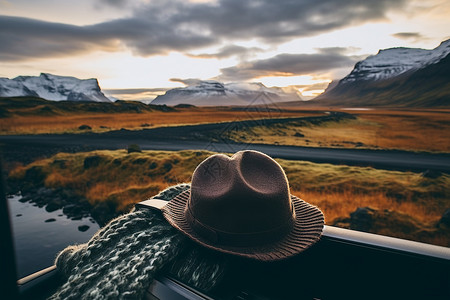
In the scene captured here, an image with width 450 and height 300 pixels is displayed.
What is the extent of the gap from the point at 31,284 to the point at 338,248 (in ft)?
6.91

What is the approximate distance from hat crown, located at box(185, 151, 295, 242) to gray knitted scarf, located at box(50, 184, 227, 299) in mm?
184

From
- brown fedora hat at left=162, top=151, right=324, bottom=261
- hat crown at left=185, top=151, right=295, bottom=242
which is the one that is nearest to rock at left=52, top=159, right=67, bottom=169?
brown fedora hat at left=162, top=151, right=324, bottom=261

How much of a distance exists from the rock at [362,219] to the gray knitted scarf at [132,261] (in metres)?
5.33

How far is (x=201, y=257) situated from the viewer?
1.66 metres

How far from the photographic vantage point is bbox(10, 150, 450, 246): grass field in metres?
6.53

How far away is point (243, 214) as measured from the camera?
1609 mm

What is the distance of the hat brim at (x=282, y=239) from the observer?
5.13ft

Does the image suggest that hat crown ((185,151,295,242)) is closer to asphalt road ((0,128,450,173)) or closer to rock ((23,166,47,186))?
rock ((23,166,47,186))

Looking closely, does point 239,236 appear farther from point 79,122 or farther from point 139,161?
point 79,122

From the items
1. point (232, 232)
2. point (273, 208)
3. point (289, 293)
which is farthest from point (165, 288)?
point (289, 293)

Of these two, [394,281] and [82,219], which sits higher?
[394,281]

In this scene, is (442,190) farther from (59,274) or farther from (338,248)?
(59,274)

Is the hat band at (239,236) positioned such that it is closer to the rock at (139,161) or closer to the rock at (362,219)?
the rock at (362,219)

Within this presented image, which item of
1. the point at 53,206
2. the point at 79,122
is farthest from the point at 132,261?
the point at 79,122
